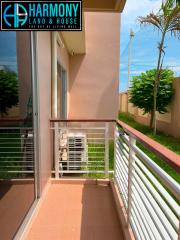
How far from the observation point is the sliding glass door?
163 cm

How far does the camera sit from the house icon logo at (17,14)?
2.12m

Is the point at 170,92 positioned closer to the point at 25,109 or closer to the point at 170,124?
the point at 170,124

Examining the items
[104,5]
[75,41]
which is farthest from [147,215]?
[75,41]

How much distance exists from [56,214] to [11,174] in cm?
100

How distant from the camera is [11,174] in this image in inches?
71.2

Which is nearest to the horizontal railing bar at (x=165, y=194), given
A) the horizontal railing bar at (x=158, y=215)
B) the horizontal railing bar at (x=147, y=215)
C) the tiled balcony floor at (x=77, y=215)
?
the horizontal railing bar at (x=158, y=215)

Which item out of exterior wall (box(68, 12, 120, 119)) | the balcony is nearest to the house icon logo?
the balcony

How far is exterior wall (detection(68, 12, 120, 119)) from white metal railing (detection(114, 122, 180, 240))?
4.97 metres

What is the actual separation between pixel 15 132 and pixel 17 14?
3.40ft

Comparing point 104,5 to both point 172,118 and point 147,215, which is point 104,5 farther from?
point 172,118

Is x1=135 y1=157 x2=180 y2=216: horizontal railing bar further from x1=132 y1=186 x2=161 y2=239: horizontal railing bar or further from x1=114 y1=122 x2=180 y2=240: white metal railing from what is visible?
x1=132 y1=186 x2=161 y2=239: horizontal railing bar

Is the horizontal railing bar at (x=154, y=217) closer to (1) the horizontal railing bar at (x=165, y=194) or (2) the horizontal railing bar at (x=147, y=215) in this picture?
(2) the horizontal railing bar at (x=147, y=215)

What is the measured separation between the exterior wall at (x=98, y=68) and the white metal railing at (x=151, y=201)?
497cm

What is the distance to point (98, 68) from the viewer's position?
6.97 meters
